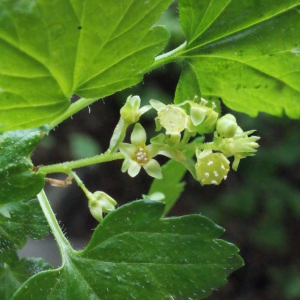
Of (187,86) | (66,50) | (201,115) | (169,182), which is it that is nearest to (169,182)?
(169,182)

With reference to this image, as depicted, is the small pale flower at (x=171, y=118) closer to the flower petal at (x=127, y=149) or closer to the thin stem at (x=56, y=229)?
the flower petal at (x=127, y=149)

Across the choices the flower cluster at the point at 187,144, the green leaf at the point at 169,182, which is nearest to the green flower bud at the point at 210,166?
the flower cluster at the point at 187,144

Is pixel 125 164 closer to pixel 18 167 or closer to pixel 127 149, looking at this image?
pixel 127 149

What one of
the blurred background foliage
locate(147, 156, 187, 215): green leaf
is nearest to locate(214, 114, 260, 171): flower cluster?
locate(147, 156, 187, 215): green leaf

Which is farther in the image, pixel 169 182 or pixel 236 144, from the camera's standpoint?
pixel 169 182

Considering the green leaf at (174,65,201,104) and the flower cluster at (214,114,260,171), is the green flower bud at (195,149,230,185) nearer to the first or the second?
the flower cluster at (214,114,260,171)

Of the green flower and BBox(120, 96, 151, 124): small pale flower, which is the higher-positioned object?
BBox(120, 96, 151, 124): small pale flower

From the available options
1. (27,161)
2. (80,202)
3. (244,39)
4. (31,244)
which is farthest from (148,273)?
(80,202)
